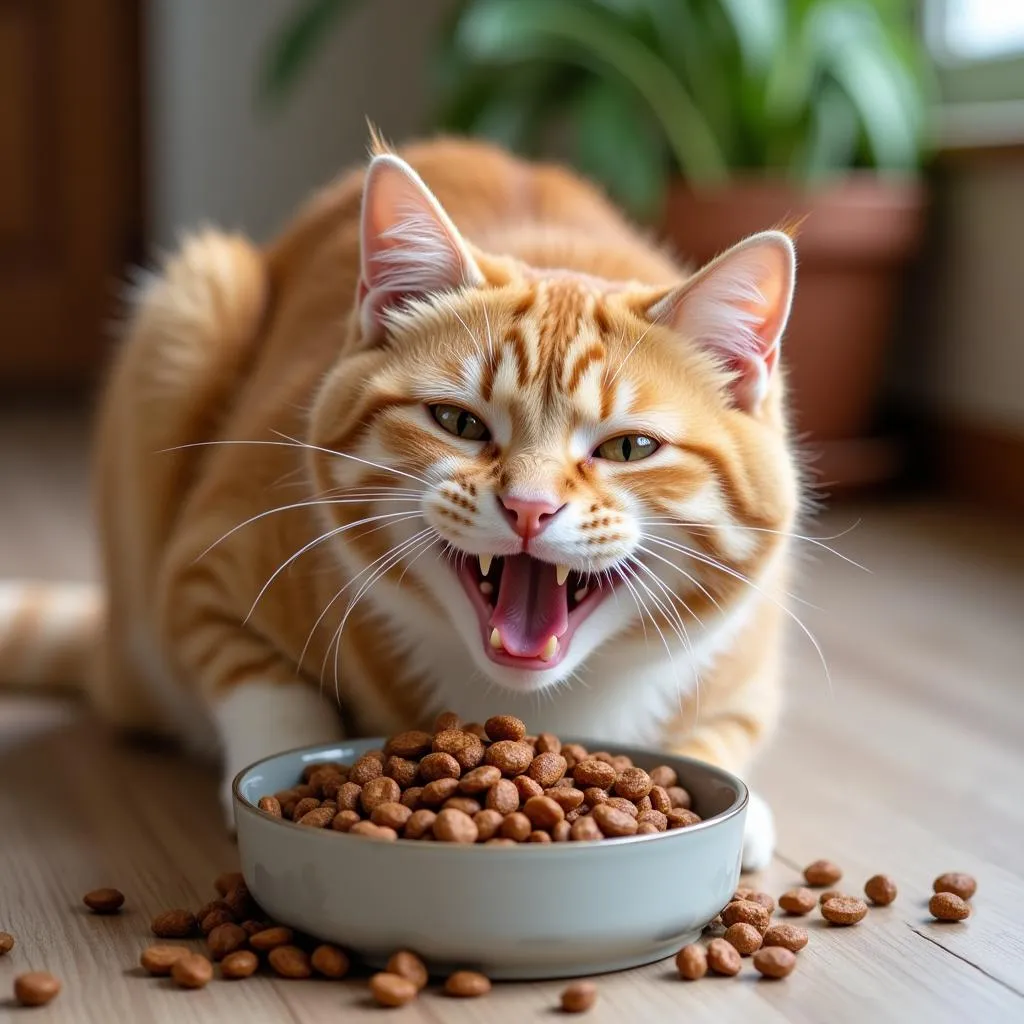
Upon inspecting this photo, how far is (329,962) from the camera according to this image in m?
1.13

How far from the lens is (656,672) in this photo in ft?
4.63

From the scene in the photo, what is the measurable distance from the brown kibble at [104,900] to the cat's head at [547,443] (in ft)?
1.11

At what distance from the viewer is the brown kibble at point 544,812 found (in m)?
1.14

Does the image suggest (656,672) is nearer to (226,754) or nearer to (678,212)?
(226,754)

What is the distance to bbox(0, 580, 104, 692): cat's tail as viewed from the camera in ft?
6.37

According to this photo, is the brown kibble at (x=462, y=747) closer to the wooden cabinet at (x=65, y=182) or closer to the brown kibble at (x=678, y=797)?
the brown kibble at (x=678, y=797)

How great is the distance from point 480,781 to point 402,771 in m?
0.08

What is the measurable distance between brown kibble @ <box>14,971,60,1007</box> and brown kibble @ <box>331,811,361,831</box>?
0.76ft

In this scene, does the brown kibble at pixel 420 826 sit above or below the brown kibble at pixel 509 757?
below

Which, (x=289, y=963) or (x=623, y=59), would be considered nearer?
(x=289, y=963)

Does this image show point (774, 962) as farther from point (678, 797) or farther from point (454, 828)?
point (454, 828)

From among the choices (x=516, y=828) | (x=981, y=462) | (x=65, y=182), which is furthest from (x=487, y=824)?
(x=65, y=182)

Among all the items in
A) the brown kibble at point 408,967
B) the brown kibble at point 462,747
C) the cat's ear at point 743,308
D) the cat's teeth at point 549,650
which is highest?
the cat's ear at point 743,308

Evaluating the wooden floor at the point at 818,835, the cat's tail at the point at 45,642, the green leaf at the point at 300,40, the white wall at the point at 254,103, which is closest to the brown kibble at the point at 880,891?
the wooden floor at the point at 818,835
